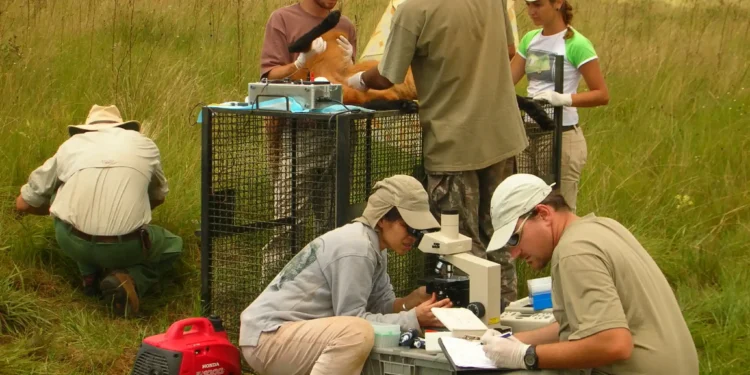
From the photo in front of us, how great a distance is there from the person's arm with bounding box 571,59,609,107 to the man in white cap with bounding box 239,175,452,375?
209 cm

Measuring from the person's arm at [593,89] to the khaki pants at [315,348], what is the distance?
259 cm

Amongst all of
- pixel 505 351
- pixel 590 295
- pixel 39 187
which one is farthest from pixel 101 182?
pixel 590 295

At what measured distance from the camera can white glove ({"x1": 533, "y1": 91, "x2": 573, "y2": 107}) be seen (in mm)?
6035

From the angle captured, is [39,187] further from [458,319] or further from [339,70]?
[458,319]

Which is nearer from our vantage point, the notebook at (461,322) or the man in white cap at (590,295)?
the man in white cap at (590,295)

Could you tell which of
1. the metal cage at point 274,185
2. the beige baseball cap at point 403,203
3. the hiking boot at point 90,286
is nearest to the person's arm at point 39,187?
the hiking boot at point 90,286

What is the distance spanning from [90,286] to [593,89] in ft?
10.6

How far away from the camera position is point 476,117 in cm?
509

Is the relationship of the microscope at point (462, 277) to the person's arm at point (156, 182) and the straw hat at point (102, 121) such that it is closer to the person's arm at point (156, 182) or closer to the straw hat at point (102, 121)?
the person's arm at point (156, 182)

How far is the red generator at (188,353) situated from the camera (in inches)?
168

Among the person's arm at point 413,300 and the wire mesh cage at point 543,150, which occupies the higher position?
the wire mesh cage at point 543,150

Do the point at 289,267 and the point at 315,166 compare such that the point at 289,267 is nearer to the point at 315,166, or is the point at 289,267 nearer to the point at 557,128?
the point at 315,166

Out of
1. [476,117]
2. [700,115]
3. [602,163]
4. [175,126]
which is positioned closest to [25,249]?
[175,126]

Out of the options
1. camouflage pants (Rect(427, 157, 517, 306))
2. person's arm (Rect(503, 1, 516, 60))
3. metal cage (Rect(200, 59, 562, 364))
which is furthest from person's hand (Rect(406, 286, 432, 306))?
person's arm (Rect(503, 1, 516, 60))
